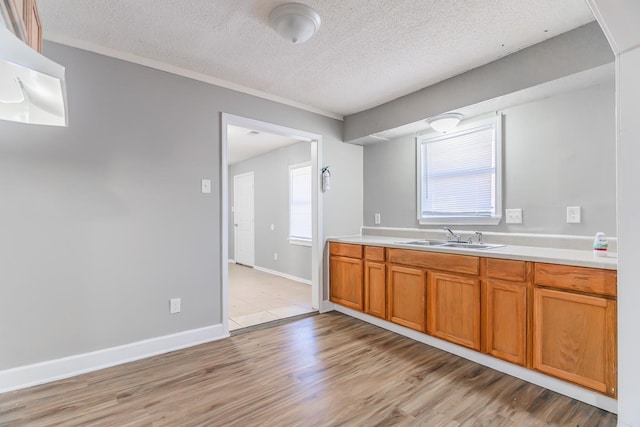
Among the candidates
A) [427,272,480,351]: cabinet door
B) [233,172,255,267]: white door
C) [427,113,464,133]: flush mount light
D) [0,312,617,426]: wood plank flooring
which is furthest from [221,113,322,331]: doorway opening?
[427,272,480,351]: cabinet door

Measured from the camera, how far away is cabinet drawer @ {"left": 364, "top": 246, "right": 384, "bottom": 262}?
10.3 feet

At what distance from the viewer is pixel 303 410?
1.84 meters

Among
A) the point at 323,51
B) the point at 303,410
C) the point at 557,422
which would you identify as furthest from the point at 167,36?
the point at 557,422

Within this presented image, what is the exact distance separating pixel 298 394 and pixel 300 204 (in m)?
3.55

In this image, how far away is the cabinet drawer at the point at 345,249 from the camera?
3.41 metres

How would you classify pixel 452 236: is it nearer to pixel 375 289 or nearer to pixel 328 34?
pixel 375 289

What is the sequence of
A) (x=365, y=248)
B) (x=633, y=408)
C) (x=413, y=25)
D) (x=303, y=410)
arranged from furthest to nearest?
1. (x=365, y=248)
2. (x=413, y=25)
3. (x=303, y=410)
4. (x=633, y=408)

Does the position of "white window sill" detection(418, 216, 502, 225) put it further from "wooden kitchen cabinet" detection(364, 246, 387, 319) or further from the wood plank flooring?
the wood plank flooring

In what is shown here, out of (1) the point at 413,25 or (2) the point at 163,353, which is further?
(2) the point at 163,353

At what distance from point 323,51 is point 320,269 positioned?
2327 millimetres

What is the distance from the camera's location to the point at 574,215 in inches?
91.9

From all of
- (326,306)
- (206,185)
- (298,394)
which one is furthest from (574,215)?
(206,185)

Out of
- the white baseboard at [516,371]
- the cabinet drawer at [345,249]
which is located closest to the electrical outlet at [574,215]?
the white baseboard at [516,371]

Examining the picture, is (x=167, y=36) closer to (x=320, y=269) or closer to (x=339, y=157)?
(x=339, y=157)
